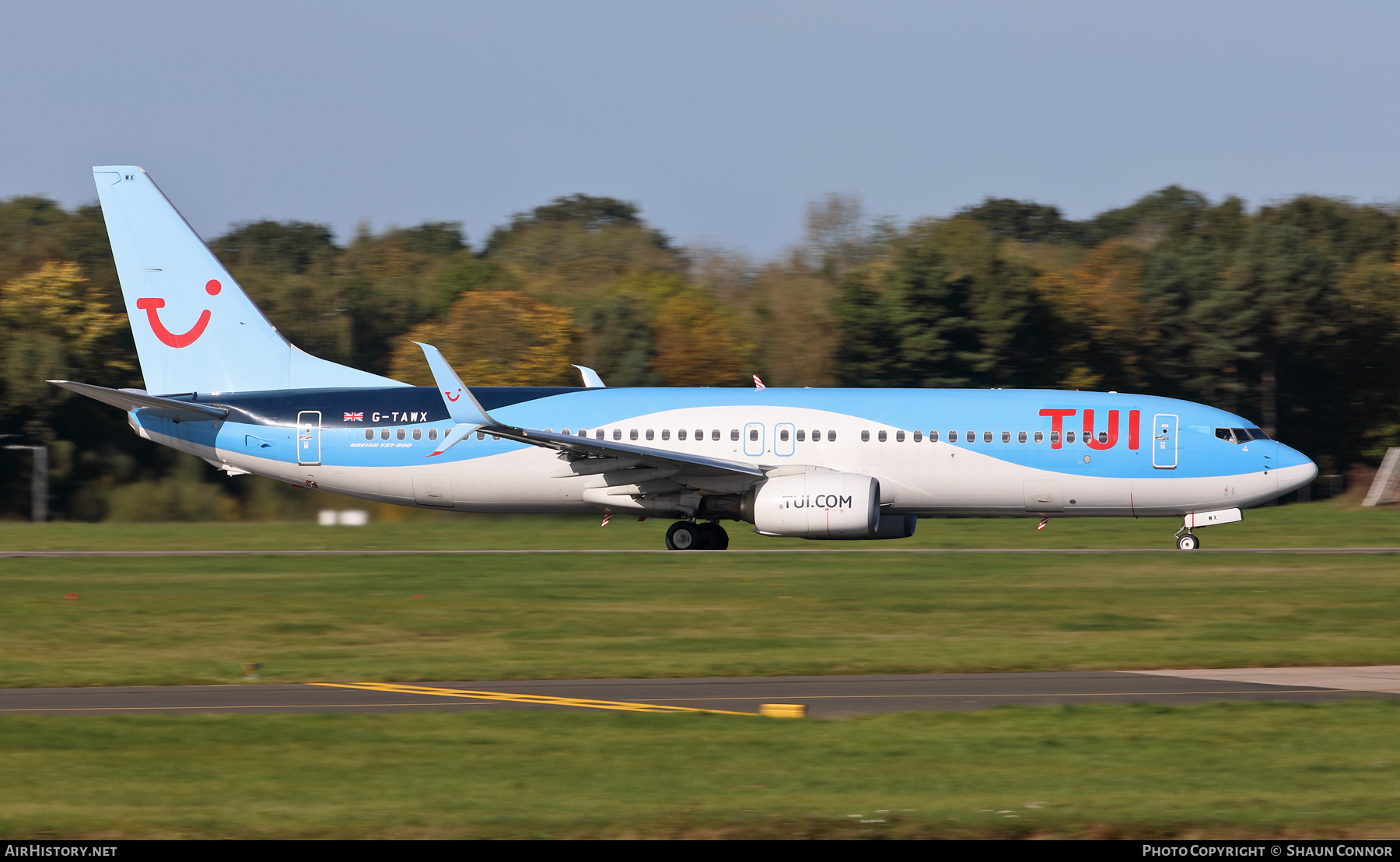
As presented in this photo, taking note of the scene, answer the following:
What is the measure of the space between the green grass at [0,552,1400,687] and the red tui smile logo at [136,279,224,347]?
671 cm

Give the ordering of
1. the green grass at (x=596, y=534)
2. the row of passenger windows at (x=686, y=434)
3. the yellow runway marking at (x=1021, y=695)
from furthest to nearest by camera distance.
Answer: the green grass at (x=596, y=534)
the row of passenger windows at (x=686, y=434)
the yellow runway marking at (x=1021, y=695)

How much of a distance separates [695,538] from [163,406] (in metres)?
12.1

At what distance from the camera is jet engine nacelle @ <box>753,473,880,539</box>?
101 ft

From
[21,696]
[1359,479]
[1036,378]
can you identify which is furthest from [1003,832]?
[1036,378]

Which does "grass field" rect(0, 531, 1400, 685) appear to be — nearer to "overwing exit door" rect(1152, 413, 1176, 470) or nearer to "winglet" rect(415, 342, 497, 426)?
"overwing exit door" rect(1152, 413, 1176, 470)

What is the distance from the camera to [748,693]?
49.6ft

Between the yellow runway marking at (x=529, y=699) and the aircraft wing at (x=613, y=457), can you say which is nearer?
the yellow runway marking at (x=529, y=699)

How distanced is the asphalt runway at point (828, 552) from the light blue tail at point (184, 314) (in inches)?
177

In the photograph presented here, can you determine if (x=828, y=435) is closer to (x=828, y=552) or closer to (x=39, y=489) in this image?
(x=828, y=552)

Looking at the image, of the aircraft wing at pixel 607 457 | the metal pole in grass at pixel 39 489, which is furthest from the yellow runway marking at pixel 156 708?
the metal pole in grass at pixel 39 489

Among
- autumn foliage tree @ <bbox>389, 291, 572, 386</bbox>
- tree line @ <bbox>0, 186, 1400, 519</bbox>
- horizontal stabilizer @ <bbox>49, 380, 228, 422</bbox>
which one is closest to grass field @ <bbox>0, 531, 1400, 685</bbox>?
horizontal stabilizer @ <bbox>49, 380, 228, 422</bbox>

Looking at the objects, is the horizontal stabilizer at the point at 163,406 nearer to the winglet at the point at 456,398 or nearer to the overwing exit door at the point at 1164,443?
the winglet at the point at 456,398

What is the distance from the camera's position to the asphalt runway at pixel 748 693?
14.2 metres

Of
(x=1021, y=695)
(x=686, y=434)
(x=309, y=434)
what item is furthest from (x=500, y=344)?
(x=1021, y=695)
